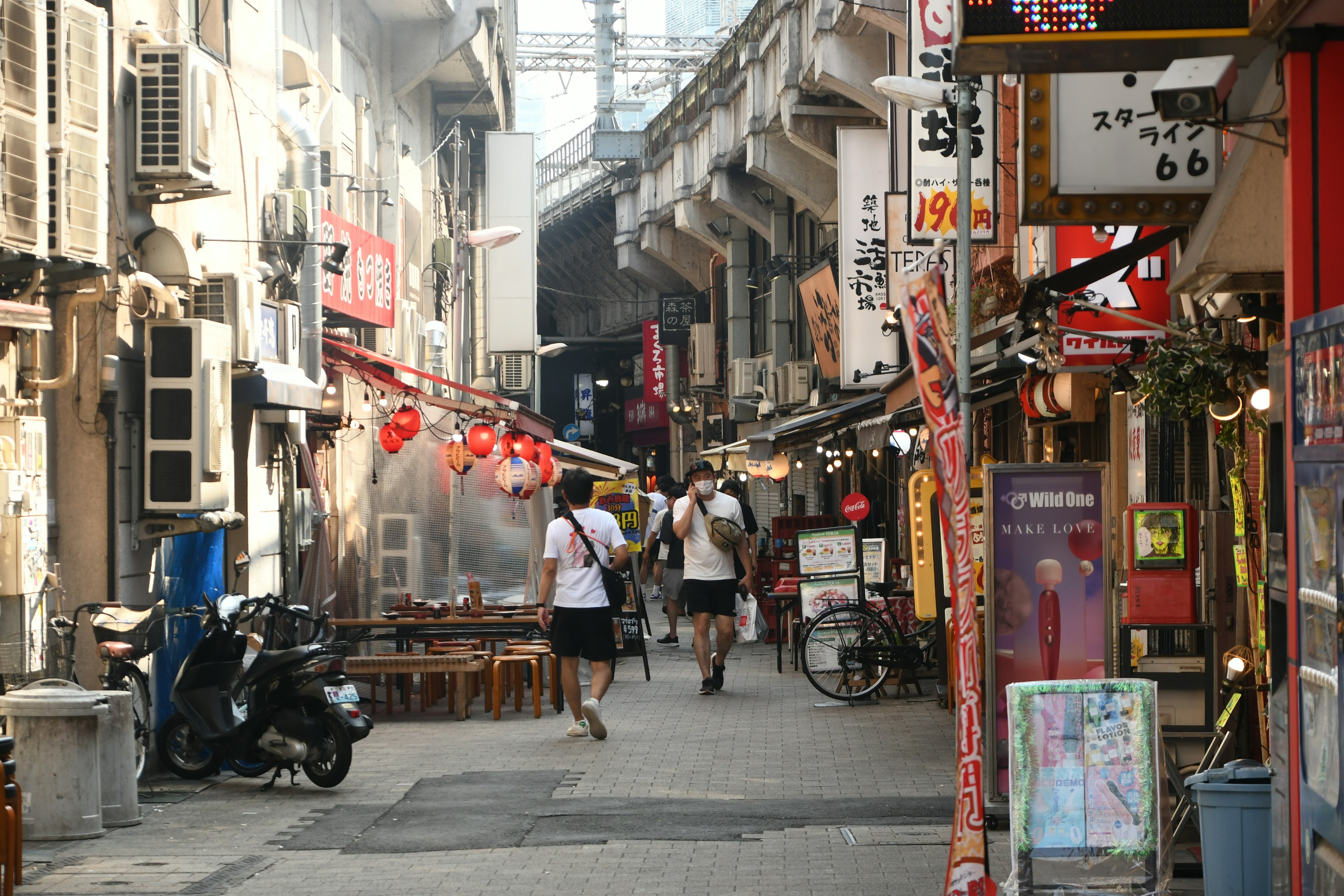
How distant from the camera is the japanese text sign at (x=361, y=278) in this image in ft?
57.2

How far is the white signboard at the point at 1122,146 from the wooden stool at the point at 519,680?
7.08 m

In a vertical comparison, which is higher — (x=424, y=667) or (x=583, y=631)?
(x=583, y=631)

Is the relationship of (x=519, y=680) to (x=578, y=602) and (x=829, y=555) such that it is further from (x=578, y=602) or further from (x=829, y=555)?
(x=829, y=555)

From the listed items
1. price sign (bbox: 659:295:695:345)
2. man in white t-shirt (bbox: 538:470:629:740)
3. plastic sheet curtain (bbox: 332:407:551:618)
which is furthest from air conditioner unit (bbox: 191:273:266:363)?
price sign (bbox: 659:295:695:345)

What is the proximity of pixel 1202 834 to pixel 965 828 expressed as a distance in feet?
4.09

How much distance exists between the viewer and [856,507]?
61.3 feet

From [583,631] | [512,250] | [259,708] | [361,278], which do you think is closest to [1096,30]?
[259,708]

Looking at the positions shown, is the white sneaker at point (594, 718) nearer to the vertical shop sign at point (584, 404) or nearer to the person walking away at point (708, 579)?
the person walking away at point (708, 579)

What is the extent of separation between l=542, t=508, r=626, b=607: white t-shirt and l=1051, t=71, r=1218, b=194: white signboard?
516 centimetres

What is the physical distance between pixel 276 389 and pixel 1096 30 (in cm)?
850

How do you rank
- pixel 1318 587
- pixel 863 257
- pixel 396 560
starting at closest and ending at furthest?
pixel 1318 587, pixel 396 560, pixel 863 257

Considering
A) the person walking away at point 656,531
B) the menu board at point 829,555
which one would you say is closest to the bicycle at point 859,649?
the menu board at point 829,555

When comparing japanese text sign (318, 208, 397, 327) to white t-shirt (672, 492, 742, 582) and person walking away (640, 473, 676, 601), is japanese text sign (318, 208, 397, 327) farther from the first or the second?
white t-shirt (672, 492, 742, 582)

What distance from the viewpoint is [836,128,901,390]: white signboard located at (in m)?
19.5
